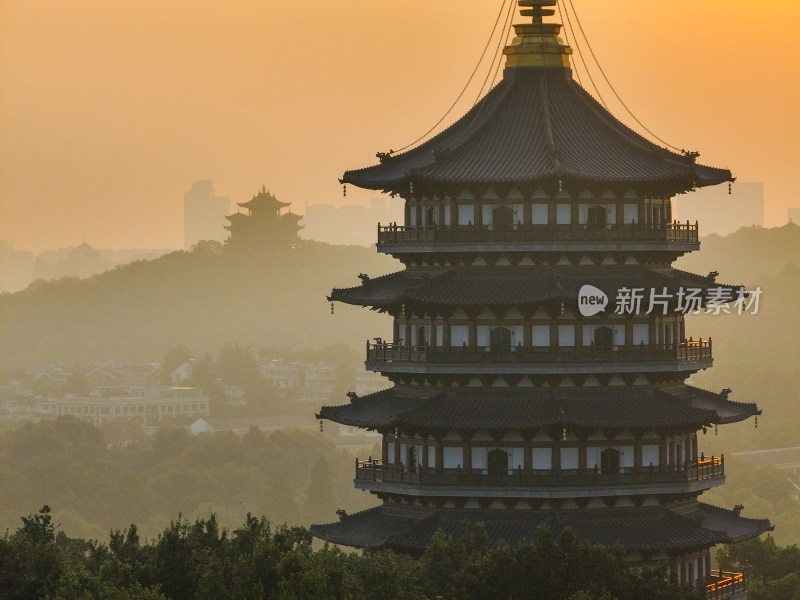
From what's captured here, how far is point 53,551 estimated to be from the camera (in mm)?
66938

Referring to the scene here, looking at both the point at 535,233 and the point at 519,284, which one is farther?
the point at 519,284

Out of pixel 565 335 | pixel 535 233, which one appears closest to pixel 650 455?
pixel 565 335

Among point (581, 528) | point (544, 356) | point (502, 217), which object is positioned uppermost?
point (502, 217)

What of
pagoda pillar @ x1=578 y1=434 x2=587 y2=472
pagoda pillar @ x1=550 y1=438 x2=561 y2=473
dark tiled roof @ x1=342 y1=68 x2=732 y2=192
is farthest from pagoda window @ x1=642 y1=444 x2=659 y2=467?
dark tiled roof @ x1=342 y1=68 x2=732 y2=192

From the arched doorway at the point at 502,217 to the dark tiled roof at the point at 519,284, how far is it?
4.69 ft

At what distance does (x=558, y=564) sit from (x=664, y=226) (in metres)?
14.7

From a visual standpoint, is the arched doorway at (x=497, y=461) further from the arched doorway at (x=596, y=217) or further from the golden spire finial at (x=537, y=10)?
the golden spire finial at (x=537, y=10)

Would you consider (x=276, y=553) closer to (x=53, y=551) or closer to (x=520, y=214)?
(x=53, y=551)

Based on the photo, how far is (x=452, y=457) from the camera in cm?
7600

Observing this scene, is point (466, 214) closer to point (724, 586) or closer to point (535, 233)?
point (535, 233)

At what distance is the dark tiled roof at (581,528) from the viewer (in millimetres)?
74312

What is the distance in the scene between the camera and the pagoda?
7494 centimetres

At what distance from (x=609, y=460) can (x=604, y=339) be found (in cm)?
395

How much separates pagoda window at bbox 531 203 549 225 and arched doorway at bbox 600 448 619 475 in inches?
305
